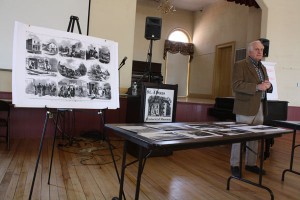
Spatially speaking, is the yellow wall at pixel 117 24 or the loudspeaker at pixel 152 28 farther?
the yellow wall at pixel 117 24

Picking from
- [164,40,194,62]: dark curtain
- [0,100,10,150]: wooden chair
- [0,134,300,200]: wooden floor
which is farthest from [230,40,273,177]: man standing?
[164,40,194,62]: dark curtain

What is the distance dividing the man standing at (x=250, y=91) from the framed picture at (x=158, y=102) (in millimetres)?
857

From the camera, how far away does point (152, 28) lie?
4070mm

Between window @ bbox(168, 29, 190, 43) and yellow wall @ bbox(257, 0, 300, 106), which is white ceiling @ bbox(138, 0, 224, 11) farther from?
yellow wall @ bbox(257, 0, 300, 106)

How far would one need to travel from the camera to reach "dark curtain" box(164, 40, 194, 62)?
11498mm

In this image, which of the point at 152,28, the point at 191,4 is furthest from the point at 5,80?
the point at 191,4

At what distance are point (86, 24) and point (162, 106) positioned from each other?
2.03 meters

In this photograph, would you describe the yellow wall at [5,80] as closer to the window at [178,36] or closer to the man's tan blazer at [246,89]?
the man's tan blazer at [246,89]

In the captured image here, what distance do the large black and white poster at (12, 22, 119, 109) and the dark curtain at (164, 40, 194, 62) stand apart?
366 inches

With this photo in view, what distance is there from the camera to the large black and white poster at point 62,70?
6.59 feet

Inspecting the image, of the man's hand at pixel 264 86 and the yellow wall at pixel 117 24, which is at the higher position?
the yellow wall at pixel 117 24

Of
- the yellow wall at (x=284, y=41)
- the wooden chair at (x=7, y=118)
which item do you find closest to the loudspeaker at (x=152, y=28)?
the wooden chair at (x=7, y=118)

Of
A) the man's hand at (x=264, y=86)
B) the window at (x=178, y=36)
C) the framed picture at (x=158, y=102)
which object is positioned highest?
the window at (x=178, y=36)

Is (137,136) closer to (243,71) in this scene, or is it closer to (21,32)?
(21,32)
